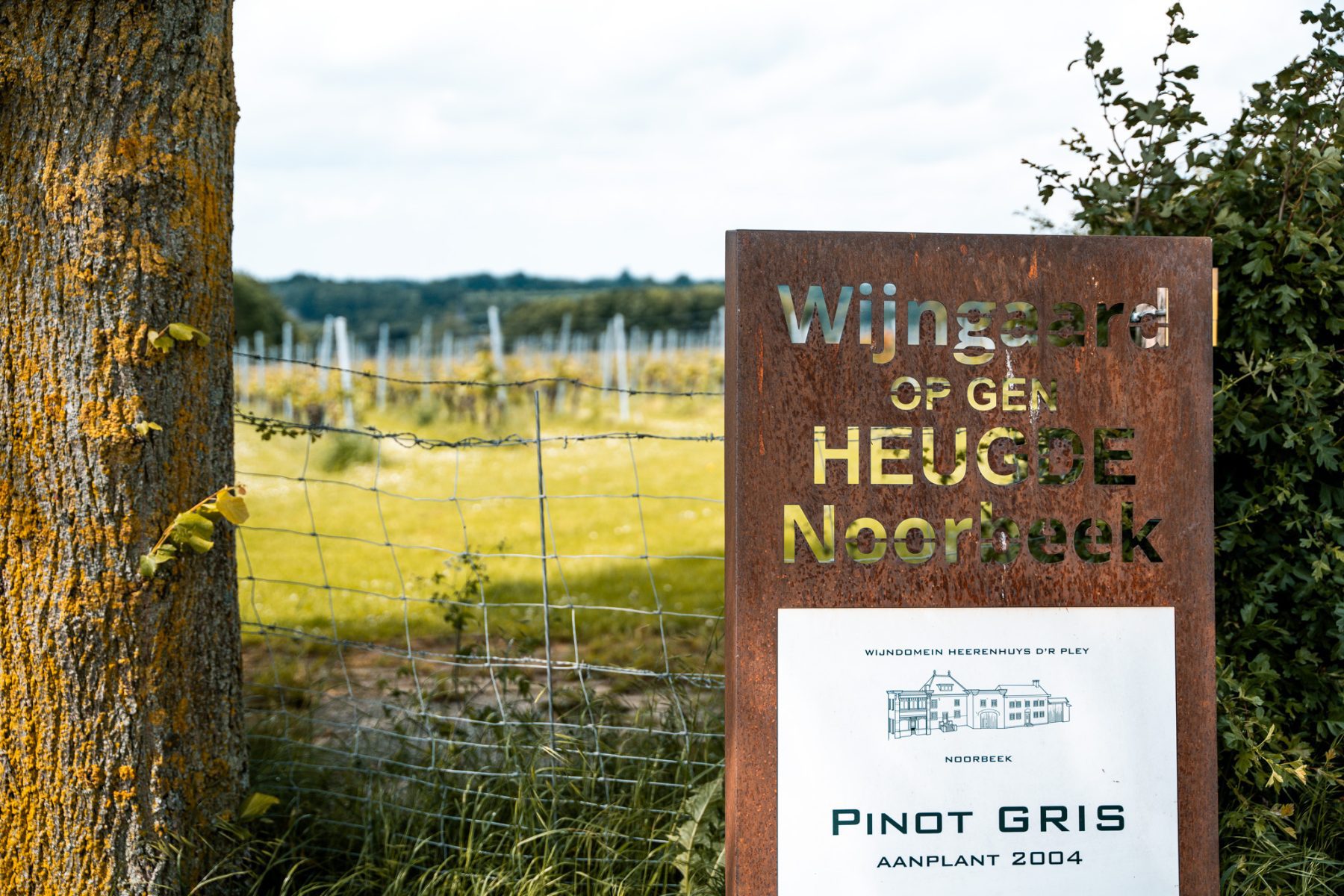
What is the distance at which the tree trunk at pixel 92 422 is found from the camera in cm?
247

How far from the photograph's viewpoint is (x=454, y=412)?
54.1ft

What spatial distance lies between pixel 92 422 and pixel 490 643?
243 cm

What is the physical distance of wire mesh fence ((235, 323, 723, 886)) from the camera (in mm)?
2820

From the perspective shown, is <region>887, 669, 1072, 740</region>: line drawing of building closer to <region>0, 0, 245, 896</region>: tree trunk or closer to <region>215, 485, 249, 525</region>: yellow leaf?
<region>215, 485, 249, 525</region>: yellow leaf

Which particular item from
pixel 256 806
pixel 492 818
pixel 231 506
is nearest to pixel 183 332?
pixel 231 506

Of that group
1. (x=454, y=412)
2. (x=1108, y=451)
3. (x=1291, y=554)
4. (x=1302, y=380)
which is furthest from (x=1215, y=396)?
(x=454, y=412)

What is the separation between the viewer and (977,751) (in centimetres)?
211

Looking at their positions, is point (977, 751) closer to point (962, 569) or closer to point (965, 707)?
point (965, 707)

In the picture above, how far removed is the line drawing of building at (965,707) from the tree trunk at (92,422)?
1670mm

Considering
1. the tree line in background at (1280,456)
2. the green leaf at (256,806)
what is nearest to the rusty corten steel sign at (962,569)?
the tree line in background at (1280,456)

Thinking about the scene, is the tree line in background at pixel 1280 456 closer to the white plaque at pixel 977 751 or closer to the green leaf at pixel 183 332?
the white plaque at pixel 977 751

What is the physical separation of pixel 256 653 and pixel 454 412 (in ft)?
37.5

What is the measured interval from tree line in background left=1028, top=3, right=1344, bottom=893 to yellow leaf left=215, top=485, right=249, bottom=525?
2.28 metres

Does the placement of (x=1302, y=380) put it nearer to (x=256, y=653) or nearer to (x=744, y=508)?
(x=744, y=508)
